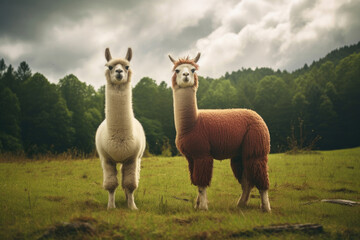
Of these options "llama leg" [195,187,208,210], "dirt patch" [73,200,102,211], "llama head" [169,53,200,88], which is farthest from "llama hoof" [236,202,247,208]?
"dirt patch" [73,200,102,211]

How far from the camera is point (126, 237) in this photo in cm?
369

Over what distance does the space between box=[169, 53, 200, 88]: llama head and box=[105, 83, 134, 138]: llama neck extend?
108 cm

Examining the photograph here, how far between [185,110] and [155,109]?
35402 mm

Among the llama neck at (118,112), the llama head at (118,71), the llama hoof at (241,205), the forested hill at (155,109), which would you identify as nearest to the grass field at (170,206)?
the llama hoof at (241,205)

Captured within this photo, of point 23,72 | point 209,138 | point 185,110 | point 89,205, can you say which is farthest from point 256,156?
point 23,72

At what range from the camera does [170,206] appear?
561 centimetres

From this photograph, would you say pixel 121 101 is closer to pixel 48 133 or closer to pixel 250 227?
pixel 250 227

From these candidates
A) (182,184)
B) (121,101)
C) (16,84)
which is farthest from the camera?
(16,84)

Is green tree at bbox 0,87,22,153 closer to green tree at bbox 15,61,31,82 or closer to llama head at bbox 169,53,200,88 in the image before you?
green tree at bbox 15,61,31,82

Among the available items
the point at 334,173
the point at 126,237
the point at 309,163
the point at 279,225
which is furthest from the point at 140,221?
the point at 309,163

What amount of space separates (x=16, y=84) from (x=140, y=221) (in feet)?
122

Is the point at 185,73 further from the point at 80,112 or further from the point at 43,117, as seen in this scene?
the point at 80,112

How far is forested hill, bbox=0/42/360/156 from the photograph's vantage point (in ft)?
99.1

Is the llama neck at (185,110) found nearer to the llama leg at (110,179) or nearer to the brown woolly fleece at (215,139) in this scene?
the brown woolly fleece at (215,139)
